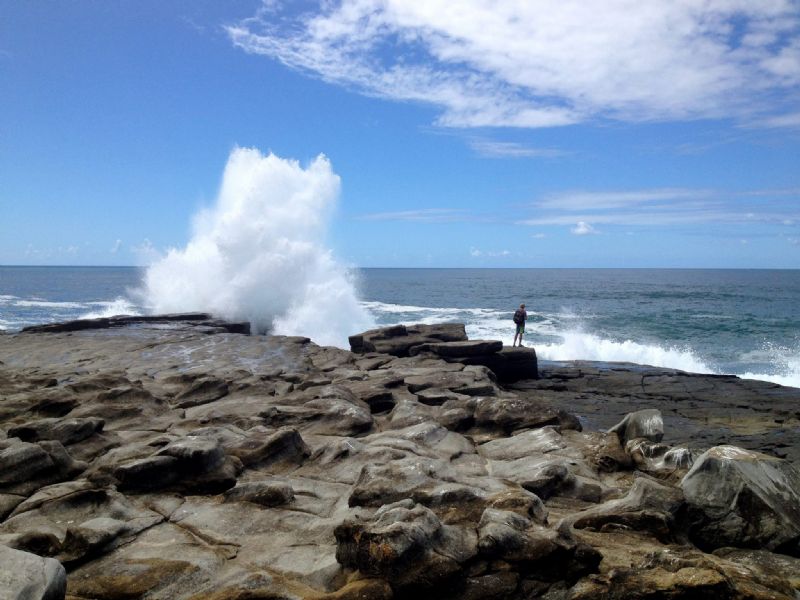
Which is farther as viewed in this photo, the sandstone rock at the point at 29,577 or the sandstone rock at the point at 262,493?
the sandstone rock at the point at 262,493

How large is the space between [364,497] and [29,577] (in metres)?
3.11

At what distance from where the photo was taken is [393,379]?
13.7 metres

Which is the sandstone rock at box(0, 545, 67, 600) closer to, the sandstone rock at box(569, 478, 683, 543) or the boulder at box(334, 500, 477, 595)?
the boulder at box(334, 500, 477, 595)

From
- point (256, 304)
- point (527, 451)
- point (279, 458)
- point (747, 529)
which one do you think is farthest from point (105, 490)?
point (256, 304)

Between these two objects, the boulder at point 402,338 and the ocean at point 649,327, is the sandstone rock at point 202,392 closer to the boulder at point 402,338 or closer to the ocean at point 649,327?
the boulder at point 402,338

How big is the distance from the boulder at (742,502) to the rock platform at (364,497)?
19 millimetres

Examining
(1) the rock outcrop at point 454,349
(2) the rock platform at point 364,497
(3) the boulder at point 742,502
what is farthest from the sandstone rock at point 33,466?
(1) the rock outcrop at point 454,349

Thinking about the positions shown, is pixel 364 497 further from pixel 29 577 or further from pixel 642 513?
pixel 29 577

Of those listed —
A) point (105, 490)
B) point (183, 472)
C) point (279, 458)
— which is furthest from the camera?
point (279, 458)

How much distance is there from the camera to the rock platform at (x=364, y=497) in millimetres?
4746

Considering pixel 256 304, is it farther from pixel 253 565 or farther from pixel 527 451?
pixel 253 565

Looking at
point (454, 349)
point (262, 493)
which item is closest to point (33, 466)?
point (262, 493)

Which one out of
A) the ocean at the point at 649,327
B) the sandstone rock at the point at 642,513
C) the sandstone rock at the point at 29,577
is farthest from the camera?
the ocean at the point at 649,327

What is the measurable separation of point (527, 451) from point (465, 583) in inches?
175
